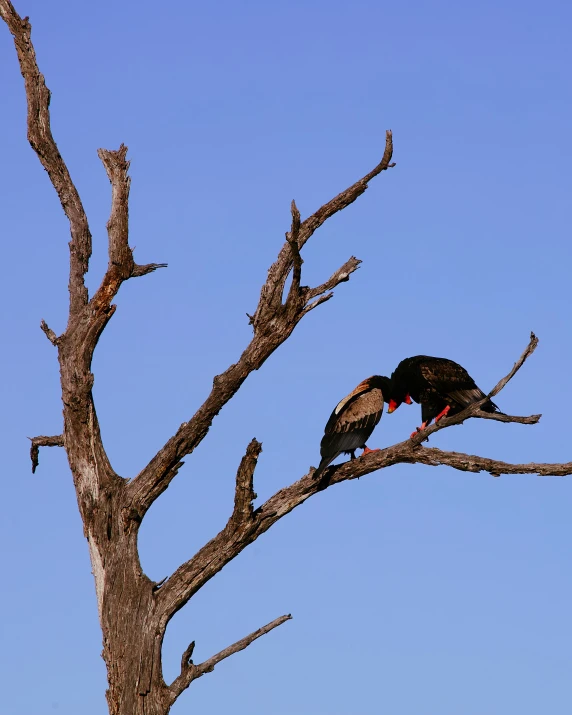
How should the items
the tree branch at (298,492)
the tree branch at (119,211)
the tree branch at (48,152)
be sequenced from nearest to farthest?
the tree branch at (298,492), the tree branch at (119,211), the tree branch at (48,152)

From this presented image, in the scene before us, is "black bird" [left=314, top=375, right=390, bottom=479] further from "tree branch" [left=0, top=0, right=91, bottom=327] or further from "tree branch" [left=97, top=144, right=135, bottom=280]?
"tree branch" [left=0, top=0, right=91, bottom=327]

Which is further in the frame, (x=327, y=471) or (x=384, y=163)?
(x=384, y=163)

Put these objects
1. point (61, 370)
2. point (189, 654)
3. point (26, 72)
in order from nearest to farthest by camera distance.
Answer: point (189, 654), point (61, 370), point (26, 72)

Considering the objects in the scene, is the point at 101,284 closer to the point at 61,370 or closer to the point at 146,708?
the point at 61,370

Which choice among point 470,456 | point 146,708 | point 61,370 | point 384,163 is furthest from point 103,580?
point 384,163

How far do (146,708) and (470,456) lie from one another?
4194 millimetres

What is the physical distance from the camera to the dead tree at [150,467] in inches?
381

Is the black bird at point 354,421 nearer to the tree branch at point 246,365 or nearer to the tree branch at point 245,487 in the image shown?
the tree branch at point 245,487

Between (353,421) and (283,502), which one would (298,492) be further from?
(353,421)

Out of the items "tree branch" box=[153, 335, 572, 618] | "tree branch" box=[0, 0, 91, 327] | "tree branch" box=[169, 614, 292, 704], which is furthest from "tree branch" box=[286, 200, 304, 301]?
"tree branch" box=[169, 614, 292, 704]

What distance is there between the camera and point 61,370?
1049 cm

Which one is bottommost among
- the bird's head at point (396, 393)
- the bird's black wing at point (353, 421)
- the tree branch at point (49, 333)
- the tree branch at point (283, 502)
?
the tree branch at point (283, 502)

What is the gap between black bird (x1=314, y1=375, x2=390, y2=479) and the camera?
10320 mm

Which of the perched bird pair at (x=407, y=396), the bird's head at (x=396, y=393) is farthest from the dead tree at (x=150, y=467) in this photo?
the bird's head at (x=396, y=393)
